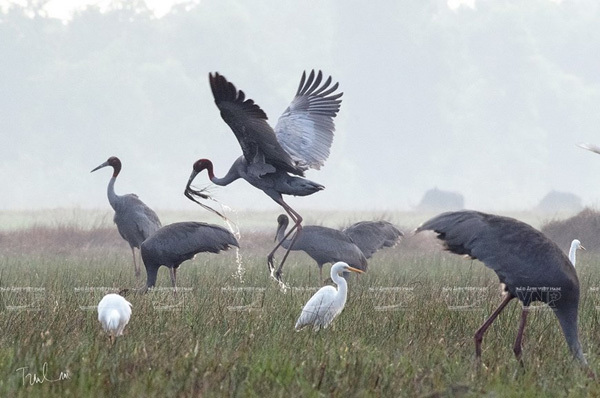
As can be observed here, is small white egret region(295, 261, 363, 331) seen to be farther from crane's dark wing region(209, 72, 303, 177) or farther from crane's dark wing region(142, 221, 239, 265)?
crane's dark wing region(142, 221, 239, 265)

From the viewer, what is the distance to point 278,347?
5074mm

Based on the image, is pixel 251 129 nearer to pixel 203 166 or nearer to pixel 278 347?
pixel 203 166

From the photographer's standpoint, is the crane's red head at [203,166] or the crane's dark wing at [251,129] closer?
the crane's dark wing at [251,129]

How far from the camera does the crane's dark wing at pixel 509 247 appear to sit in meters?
5.30

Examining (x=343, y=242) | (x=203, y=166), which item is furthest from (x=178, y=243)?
(x=343, y=242)

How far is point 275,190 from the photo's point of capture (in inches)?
378

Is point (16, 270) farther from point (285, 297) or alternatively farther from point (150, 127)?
point (150, 127)

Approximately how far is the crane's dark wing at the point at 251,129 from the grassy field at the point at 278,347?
1162 millimetres

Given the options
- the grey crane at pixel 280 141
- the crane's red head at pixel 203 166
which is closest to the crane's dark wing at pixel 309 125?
the grey crane at pixel 280 141

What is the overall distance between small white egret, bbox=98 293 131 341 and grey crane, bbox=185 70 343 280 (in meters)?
2.38
